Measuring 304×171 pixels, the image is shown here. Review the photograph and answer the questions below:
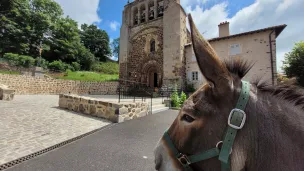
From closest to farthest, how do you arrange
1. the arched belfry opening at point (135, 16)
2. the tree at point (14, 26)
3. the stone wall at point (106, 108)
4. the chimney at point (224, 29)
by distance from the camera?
the stone wall at point (106, 108), the chimney at point (224, 29), the arched belfry opening at point (135, 16), the tree at point (14, 26)

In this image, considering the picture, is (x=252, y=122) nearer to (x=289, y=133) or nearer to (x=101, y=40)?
(x=289, y=133)

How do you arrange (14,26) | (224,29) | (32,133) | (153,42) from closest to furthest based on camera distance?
(32,133) < (224,29) < (153,42) < (14,26)

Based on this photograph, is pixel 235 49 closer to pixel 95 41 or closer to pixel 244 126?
pixel 244 126

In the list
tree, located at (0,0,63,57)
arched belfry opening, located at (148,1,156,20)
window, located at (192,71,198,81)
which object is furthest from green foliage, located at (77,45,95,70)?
window, located at (192,71,198,81)

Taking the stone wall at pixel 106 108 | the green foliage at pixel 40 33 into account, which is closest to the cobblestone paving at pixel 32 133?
the stone wall at pixel 106 108

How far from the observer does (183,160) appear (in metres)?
0.82

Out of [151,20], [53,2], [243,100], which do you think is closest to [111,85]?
[151,20]

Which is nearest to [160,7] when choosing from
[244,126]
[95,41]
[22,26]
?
[244,126]

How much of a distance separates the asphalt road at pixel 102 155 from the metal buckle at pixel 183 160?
188 cm

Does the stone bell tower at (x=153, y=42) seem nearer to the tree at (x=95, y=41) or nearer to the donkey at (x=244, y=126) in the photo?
the donkey at (x=244, y=126)

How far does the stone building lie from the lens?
465 inches

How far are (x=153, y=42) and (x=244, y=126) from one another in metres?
17.8

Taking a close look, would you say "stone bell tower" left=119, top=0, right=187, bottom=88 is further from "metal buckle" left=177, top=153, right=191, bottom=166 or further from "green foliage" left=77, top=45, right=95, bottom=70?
"green foliage" left=77, top=45, right=95, bottom=70

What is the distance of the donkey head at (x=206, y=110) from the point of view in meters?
0.73
